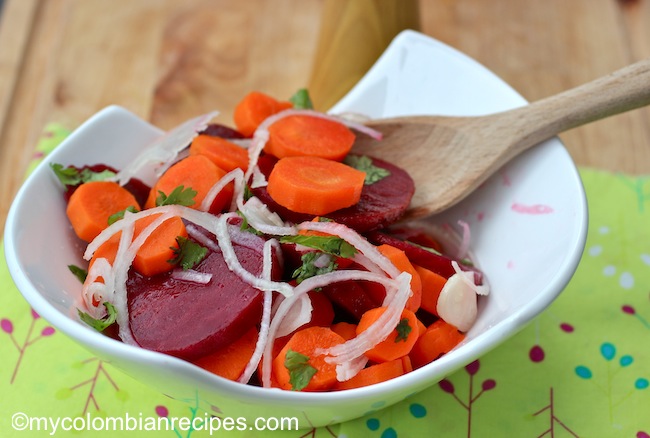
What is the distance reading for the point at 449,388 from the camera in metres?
1.99

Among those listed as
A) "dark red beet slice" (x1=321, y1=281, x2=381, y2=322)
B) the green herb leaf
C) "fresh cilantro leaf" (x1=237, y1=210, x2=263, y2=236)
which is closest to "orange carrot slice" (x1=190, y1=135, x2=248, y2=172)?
the green herb leaf

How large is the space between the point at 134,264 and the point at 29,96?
1750mm

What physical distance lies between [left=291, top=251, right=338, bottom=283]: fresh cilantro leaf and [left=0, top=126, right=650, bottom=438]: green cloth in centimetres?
47

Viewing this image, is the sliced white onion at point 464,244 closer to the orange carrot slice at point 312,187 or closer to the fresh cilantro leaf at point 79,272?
the orange carrot slice at point 312,187

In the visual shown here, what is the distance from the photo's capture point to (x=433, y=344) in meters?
1.75

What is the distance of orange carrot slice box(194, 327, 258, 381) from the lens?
1582 mm

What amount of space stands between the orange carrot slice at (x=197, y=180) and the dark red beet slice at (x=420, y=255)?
0.40 meters

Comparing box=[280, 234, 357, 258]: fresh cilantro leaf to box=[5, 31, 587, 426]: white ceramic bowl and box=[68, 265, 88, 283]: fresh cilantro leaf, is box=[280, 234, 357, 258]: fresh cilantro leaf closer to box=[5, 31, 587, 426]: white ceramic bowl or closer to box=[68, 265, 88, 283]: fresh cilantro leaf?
box=[5, 31, 587, 426]: white ceramic bowl

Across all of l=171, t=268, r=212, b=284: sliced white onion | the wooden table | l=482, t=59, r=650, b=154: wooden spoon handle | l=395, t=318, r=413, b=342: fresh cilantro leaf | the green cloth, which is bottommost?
the green cloth

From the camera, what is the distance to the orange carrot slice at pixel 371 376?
1.61 m

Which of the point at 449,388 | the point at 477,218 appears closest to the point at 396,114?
the point at 477,218

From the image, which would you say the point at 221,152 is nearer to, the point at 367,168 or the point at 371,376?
the point at 367,168

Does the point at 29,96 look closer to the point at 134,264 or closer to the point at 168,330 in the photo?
the point at 134,264

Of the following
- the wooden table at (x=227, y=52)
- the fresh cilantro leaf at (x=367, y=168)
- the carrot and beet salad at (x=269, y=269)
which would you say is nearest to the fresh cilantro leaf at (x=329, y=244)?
the carrot and beet salad at (x=269, y=269)
